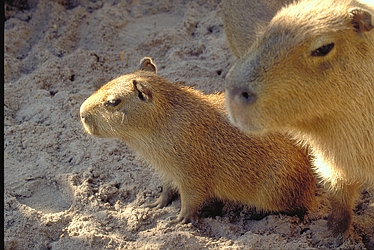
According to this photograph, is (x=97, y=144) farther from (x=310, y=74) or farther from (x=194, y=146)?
(x=310, y=74)

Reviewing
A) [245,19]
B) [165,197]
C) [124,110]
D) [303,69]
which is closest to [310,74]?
[303,69]

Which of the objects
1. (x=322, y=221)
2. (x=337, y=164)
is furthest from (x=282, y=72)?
(x=322, y=221)

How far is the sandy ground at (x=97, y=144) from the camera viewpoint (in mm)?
3725

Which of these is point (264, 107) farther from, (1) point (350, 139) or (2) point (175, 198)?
(2) point (175, 198)

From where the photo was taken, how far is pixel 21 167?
434cm

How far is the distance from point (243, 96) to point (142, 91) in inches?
44.1

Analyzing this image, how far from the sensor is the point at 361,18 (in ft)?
9.41

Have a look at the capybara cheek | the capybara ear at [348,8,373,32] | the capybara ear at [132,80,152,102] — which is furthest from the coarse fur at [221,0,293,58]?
the capybara cheek

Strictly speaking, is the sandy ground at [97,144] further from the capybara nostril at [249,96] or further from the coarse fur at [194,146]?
the capybara nostril at [249,96]

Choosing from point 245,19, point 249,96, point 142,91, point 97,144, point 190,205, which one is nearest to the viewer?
point 249,96

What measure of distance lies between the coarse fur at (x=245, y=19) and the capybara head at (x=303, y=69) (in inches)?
67.0

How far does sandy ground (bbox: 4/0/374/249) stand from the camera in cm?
372

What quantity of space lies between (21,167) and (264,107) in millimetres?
2250

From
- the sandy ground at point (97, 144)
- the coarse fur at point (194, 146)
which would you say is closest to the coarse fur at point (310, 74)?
the coarse fur at point (194, 146)
